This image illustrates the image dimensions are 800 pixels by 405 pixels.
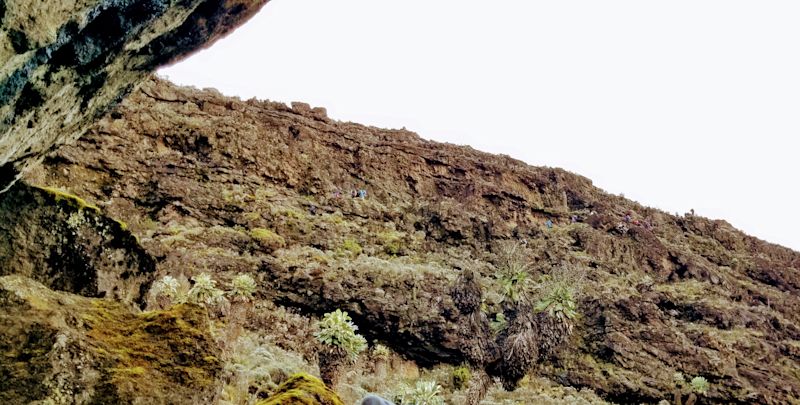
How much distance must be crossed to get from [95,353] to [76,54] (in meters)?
2.66

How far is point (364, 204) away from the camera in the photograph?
143ft

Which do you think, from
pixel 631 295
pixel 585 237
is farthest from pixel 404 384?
pixel 585 237

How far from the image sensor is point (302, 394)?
5.52 m

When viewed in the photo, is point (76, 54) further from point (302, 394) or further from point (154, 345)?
point (302, 394)

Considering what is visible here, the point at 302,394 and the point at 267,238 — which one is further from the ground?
the point at 267,238

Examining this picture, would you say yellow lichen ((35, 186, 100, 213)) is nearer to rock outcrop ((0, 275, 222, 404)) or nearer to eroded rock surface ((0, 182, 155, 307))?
eroded rock surface ((0, 182, 155, 307))

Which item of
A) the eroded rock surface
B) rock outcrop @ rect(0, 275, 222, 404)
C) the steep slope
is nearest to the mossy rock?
rock outcrop @ rect(0, 275, 222, 404)

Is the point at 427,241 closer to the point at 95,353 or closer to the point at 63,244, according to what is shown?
the point at 63,244

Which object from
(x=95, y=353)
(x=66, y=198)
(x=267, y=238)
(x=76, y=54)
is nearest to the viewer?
(x=95, y=353)

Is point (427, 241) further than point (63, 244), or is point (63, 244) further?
point (427, 241)

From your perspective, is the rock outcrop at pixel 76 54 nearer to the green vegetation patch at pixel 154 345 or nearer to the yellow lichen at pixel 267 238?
the green vegetation patch at pixel 154 345

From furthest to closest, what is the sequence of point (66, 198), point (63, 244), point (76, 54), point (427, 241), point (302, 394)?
point (427, 241), point (66, 198), point (63, 244), point (302, 394), point (76, 54)

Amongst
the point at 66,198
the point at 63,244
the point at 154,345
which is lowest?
the point at 154,345

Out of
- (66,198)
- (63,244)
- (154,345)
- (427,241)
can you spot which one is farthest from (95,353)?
(427,241)
